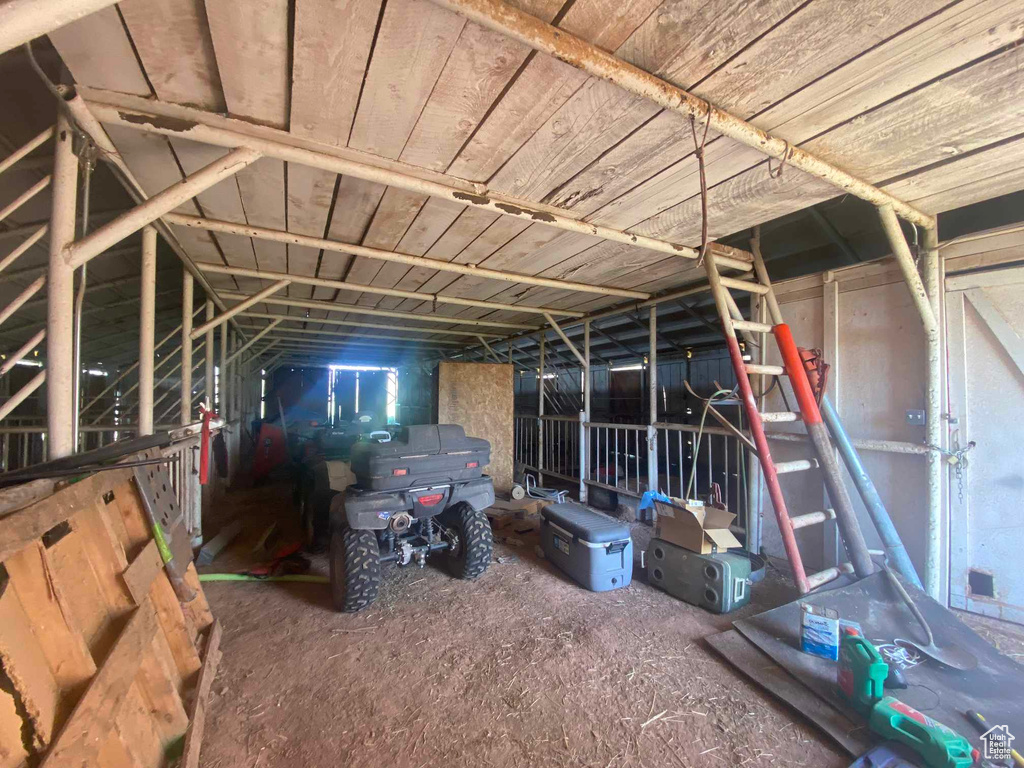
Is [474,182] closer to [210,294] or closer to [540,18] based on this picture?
[540,18]

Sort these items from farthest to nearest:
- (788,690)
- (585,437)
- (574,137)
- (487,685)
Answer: (585,437), (487,685), (788,690), (574,137)

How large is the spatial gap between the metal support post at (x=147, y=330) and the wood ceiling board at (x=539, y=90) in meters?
1.78

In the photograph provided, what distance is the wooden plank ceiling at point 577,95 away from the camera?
110cm

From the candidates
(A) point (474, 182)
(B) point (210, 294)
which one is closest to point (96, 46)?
(A) point (474, 182)

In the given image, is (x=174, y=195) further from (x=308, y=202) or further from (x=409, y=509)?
(x=409, y=509)

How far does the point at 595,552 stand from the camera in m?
2.69

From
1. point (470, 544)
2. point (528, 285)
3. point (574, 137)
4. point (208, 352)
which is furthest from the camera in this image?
point (208, 352)

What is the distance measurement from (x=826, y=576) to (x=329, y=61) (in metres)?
3.28

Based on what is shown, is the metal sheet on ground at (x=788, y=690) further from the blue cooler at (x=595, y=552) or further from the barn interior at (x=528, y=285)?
the blue cooler at (x=595, y=552)

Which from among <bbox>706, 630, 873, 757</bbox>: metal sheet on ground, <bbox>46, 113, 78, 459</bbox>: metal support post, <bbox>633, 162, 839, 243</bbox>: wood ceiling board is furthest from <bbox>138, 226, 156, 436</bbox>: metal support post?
<bbox>706, 630, 873, 757</bbox>: metal sheet on ground

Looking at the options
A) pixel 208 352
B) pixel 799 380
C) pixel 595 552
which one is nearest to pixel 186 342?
pixel 208 352

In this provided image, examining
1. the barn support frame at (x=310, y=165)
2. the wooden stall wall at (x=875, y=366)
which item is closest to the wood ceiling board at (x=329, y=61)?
the barn support frame at (x=310, y=165)

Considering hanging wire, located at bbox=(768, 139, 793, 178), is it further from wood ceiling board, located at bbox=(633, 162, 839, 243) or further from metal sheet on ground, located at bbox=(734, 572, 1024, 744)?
metal sheet on ground, located at bbox=(734, 572, 1024, 744)

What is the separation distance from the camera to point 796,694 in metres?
1.70
